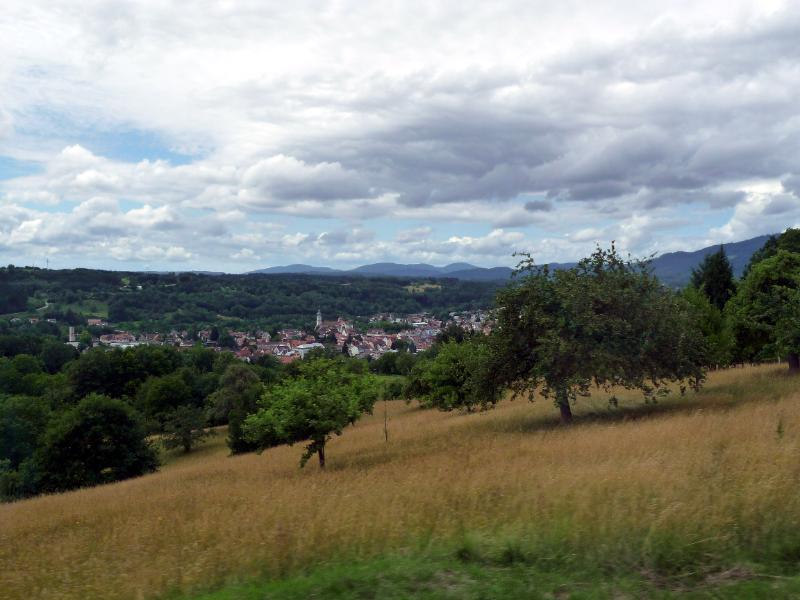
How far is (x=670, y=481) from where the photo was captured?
303 inches

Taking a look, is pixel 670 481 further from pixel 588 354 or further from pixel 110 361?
pixel 110 361

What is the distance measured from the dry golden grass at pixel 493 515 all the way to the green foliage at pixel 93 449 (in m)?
24.7

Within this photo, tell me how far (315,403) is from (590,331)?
7.72 m

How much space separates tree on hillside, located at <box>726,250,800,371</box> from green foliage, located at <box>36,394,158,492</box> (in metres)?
33.6

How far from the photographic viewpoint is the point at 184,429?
47594 millimetres

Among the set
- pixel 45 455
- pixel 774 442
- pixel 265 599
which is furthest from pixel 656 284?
pixel 45 455

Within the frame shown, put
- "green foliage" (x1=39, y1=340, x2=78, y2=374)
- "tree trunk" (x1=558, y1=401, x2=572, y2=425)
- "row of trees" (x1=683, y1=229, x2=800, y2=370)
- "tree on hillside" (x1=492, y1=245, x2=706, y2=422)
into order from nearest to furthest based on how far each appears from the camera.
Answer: "tree on hillside" (x1=492, y1=245, x2=706, y2=422), "tree trunk" (x1=558, y1=401, x2=572, y2=425), "row of trees" (x1=683, y1=229, x2=800, y2=370), "green foliage" (x1=39, y1=340, x2=78, y2=374)

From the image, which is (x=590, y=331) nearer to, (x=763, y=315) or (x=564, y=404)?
(x=564, y=404)

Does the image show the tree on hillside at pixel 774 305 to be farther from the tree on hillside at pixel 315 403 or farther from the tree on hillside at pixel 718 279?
the tree on hillside at pixel 718 279

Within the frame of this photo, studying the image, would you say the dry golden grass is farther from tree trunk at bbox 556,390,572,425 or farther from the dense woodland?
tree trunk at bbox 556,390,572,425

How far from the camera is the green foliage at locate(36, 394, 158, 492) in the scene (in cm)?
3434

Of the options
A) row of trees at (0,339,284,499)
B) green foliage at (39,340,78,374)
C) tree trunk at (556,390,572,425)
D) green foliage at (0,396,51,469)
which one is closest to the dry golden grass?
tree trunk at (556,390,572,425)

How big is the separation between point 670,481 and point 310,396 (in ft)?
33.8

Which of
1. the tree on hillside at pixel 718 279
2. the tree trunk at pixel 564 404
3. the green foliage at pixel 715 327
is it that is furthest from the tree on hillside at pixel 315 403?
the tree on hillside at pixel 718 279
